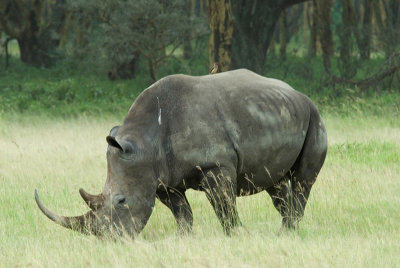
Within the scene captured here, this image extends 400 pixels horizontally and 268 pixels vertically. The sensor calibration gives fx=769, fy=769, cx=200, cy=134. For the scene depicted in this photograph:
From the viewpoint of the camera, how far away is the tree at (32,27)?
987 inches

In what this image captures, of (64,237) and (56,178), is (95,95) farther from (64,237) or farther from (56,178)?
(64,237)

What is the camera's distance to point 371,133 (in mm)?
13578

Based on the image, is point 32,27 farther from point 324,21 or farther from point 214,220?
point 214,220

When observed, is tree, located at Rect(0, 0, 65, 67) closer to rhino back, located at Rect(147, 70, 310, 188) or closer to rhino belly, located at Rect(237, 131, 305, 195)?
rhino back, located at Rect(147, 70, 310, 188)

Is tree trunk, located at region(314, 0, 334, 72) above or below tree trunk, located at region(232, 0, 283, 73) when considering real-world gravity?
below

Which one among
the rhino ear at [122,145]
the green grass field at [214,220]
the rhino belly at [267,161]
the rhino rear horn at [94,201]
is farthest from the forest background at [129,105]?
the rhino ear at [122,145]

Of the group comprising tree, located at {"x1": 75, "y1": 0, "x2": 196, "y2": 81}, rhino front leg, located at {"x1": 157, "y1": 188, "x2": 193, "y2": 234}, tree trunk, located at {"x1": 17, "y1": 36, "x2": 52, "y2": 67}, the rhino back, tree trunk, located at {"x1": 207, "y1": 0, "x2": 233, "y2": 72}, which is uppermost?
the rhino back

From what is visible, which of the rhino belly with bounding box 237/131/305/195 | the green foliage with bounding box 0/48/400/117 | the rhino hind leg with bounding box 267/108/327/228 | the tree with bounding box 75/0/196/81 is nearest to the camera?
the rhino belly with bounding box 237/131/305/195

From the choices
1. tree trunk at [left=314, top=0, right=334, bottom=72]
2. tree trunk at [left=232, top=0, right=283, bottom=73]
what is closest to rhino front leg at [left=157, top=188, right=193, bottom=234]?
tree trunk at [left=232, top=0, right=283, bottom=73]

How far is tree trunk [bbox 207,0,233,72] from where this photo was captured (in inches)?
640

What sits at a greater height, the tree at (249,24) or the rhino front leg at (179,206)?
the rhino front leg at (179,206)

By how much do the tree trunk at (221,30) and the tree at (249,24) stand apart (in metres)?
0.96

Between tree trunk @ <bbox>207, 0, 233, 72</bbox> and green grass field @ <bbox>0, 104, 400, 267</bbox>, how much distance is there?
3977 millimetres

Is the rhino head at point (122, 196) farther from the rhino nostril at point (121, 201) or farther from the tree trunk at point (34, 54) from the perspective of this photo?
the tree trunk at point (34, 54)
